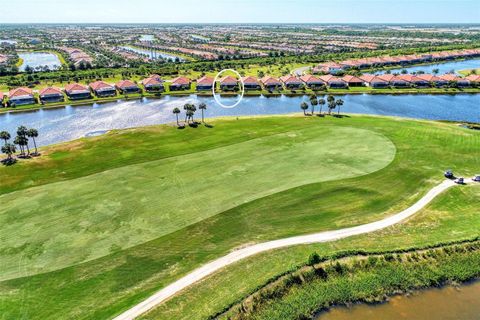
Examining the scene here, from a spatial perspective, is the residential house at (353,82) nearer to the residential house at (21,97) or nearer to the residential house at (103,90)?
the residential house at (103,90)

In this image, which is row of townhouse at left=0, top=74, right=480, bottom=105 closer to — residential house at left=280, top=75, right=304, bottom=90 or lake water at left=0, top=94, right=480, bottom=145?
residential house at left=280, top=75, right=304, bottom=90

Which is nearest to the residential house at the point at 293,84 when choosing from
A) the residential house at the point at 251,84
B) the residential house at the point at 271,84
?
the residential house at the point at 271,84

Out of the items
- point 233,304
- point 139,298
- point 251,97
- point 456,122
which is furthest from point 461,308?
point 251,97

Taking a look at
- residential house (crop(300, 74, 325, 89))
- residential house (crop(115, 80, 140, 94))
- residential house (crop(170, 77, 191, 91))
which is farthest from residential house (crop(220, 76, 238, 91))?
residential house (crop(115, 80, 140, 94))

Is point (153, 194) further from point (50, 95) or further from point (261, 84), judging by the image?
point (261, 84)

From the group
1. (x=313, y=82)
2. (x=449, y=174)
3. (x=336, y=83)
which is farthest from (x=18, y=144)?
(x=336, y=83)

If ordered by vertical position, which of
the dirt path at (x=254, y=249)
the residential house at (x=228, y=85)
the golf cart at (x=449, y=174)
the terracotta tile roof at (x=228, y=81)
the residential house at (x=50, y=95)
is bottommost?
the dirt path at (x=254, y=249)

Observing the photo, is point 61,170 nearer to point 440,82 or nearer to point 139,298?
point 139,298
